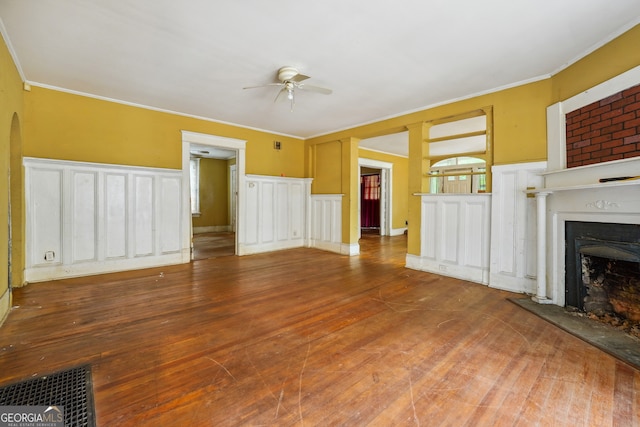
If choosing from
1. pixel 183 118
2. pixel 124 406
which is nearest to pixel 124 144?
pixel 183 118

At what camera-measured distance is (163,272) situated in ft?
13.5

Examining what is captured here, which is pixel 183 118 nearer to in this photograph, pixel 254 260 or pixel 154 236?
pixel 154 236

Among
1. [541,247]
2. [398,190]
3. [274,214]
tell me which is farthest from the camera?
[398,190]

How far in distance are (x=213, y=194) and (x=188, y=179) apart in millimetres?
4595

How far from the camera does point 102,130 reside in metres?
4.04

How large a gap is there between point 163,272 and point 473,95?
516 centimetres

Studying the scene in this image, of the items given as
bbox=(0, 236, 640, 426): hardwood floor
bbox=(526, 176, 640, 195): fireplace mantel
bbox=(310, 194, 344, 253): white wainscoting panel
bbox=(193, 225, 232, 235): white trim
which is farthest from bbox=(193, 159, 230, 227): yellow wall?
bbox=(526, 176, 640, 195): fireplace mantel

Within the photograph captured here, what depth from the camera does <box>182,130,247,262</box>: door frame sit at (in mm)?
4750

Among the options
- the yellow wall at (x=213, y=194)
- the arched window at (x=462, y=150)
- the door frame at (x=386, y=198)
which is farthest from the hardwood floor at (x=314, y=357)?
the yellow wall at (x=213, y=194)

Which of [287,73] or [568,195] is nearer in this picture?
[568,195]

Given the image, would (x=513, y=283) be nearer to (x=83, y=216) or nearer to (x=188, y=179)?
(x=188, y=179)

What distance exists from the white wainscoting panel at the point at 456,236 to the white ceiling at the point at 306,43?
1.50m

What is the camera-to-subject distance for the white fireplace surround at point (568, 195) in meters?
2.28

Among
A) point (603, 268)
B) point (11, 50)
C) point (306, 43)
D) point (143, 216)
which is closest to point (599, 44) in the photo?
point (603, 268)
